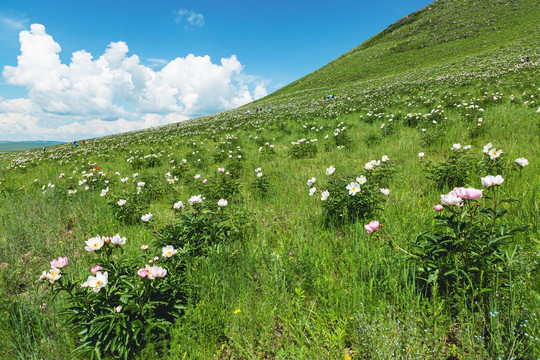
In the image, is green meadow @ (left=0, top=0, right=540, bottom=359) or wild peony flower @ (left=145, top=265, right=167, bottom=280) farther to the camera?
wild peony flower @ (left=145, top=265, right=167, bottom=280)

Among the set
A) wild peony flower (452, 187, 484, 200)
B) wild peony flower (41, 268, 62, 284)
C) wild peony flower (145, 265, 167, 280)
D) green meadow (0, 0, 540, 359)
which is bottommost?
green meadow (0, 0, 540, 359)

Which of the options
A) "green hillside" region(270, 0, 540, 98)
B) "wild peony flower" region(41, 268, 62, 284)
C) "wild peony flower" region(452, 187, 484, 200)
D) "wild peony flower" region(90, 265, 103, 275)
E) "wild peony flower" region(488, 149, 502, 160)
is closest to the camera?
"wild peony flower" region(452, 187, 484, 200)

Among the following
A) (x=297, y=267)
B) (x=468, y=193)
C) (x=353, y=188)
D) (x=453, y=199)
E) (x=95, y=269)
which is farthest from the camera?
(x=353, y=188)

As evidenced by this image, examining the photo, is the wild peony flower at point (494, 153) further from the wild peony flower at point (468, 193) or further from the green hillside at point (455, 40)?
the green hillside at point (455, 40)

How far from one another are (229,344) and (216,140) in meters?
11.4

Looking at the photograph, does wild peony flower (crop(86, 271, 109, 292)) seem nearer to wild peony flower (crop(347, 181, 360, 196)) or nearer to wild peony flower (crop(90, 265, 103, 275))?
wild peony flower (crop(90, 265, 103, 275))

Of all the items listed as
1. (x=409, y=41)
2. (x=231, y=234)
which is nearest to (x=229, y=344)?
(x=231, y=234)

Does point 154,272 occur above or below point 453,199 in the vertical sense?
below

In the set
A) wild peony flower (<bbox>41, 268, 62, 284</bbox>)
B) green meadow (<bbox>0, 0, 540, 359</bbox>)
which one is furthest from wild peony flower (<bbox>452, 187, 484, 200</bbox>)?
wild peony flower (<bbox>41, 268, 62, 284</bbox>)

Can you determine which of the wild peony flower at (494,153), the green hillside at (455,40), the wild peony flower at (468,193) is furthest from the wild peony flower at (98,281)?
the green hillside at (455,40)

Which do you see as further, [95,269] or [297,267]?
[297,267]

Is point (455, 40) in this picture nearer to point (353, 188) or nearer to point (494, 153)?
point (494, 153)

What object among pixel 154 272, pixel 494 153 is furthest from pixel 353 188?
pixel 154 272

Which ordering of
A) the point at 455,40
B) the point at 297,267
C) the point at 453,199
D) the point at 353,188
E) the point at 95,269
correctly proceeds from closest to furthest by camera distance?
the point at 453,199 → the point at 95,269 → the point at 297,267 → the point at 353,188 → the point at 455,40
